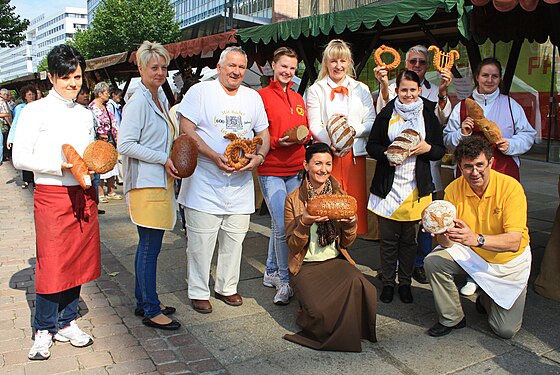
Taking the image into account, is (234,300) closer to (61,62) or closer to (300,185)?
(300,185)

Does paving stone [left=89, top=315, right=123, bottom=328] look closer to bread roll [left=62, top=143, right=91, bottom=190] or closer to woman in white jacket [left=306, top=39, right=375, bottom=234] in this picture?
bread roll [left=62, top=143, right=91, bottom=190]

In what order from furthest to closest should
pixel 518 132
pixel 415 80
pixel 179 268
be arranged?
pixel 179 268, pixel 518 132, pixel 415 80

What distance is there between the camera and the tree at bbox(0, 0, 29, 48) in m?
29.3

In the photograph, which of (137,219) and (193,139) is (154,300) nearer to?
(137,219)

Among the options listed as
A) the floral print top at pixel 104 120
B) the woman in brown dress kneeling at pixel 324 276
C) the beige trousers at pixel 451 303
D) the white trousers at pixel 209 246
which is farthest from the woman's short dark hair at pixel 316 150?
the floral print top at pixel 104 120

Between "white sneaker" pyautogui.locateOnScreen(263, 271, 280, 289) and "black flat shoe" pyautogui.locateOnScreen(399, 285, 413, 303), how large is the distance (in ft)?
3.41

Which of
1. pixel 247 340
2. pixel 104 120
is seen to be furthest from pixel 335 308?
pixel 104 120

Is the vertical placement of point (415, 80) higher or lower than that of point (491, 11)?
lower

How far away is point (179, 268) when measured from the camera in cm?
511

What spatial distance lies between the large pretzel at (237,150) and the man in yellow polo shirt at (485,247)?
1.45m

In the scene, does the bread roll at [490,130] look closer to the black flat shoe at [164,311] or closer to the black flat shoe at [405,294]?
the black flat shoe at [405,294]

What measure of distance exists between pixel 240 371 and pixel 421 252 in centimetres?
235

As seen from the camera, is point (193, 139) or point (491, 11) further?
point (491, 11)

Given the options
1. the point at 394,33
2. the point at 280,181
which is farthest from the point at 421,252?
the point at 394,33
